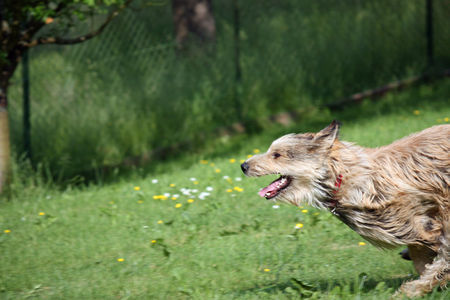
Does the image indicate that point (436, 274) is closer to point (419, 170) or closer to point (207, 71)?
point (419, 170)

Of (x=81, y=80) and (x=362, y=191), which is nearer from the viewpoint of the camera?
(x=362, y=191)

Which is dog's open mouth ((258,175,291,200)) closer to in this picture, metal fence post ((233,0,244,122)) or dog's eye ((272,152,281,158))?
dog's eye ((272,152,281,158))

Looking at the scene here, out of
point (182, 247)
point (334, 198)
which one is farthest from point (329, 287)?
point (182, 247)

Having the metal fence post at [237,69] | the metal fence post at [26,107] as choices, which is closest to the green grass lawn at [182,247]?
the metal fence post at [26,107]

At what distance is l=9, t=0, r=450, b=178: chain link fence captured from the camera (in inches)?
362

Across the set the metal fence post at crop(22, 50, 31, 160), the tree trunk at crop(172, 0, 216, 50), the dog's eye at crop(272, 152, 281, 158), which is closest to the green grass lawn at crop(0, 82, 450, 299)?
the dog's eye at crop(272, 152, 281, 158)

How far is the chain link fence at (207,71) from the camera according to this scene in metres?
9.19

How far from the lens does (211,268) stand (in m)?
5.32

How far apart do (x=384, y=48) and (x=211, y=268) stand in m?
8.12

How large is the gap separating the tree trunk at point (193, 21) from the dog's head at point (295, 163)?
5977 millimetres

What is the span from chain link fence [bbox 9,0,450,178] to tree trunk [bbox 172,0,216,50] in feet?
0.50

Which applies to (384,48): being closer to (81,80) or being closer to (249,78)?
(249,78)

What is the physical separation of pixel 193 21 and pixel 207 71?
95 centimetres

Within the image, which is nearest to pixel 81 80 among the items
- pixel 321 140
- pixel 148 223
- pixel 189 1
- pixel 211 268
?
pixel 189 1
